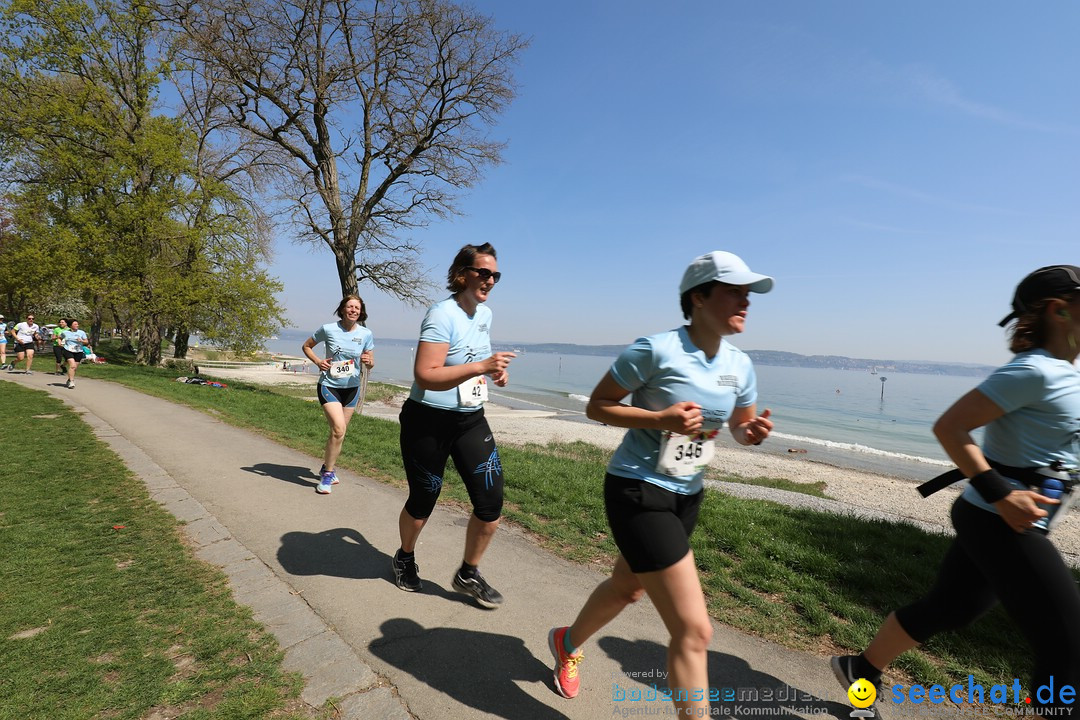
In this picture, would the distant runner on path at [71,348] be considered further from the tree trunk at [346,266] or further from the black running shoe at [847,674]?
the black running shoe at [847,674]

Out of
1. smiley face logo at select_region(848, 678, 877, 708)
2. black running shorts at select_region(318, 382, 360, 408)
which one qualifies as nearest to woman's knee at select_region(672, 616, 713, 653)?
smiley face logo at select_region(848, 678, 877, 708)

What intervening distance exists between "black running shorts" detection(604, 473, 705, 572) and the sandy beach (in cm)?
734

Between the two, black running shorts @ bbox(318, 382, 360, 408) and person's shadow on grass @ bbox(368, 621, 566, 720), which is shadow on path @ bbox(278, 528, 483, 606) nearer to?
person's shadow on grass @ bbox(368, 621, 566, 720)

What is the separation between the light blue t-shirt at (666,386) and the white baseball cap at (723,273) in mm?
235

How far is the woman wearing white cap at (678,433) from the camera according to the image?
188 cm

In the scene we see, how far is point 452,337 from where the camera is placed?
9.93 feet

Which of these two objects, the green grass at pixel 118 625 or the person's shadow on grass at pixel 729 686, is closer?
the green grass at pixel 118 625

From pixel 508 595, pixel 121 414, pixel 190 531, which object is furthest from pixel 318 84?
pixel 508 595

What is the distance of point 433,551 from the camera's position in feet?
13.6

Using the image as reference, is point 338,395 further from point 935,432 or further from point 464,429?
point 935,432

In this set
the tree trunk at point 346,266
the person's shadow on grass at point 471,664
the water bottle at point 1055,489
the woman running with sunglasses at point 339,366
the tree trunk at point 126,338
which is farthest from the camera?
the tree trunk at point 126,338

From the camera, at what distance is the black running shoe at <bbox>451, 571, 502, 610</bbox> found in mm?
3242

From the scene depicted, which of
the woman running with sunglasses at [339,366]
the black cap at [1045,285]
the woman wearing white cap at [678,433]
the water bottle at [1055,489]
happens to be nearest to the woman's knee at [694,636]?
the woman wearing white cap at [678,433]

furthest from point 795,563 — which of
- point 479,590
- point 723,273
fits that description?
point 723,273
